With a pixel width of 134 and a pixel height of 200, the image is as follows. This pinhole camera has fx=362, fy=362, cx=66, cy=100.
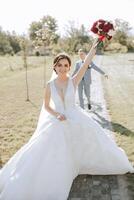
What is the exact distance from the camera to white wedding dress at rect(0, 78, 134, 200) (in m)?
5.16

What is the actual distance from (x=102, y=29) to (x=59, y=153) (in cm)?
221

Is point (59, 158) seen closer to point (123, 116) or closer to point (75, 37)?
point (123, 116)

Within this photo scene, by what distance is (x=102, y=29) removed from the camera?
608 centimetres

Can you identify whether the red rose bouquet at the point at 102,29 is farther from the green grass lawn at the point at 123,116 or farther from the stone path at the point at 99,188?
the green grass lawn at the point at 123,116

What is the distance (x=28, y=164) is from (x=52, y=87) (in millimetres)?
1296

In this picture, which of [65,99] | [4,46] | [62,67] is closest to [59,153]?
[65,99]

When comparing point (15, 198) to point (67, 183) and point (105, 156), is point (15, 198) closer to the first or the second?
point (67, 183)

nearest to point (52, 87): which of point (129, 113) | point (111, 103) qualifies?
point (129, 113)

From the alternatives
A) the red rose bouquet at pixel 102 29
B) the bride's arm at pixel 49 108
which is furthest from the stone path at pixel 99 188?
the red rose bouquet at pixel 102 29

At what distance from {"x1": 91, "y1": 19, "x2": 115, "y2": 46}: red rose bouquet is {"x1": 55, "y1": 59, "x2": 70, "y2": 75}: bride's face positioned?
29.2 inches

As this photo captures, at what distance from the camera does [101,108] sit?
40.6 feet

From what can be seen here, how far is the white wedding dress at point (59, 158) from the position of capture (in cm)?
516

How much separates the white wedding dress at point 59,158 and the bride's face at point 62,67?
0.64 ft

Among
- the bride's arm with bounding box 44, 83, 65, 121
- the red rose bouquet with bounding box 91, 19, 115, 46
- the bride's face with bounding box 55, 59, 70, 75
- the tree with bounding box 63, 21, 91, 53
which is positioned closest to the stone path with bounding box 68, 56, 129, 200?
the bride's arm with bounding box 44, 83, 65, 121
